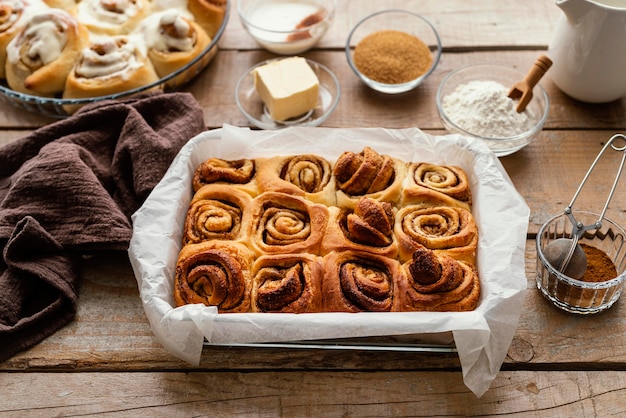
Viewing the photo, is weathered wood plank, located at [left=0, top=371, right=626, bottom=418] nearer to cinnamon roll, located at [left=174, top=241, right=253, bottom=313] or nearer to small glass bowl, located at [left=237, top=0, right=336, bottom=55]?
cinnamon roll, located at [left=174, top=241, right=253, bottom=313]

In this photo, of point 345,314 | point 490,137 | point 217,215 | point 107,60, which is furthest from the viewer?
point 107,60

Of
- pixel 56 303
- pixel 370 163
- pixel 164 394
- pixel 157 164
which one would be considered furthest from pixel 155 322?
pixel 370 163

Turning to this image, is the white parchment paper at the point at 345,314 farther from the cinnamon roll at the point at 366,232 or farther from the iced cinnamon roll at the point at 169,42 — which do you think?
the iced cinnamon roll at the point at 169,42

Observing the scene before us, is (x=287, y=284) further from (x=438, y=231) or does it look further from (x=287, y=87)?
(x=287, y=87)

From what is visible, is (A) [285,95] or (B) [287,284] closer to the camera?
(B) [287,284]

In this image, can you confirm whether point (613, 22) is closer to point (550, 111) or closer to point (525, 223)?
point (550, 111)

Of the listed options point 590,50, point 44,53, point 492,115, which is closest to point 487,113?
point 492,115

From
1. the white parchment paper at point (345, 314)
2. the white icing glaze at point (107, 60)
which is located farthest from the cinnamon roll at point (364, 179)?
the white icing glaze at point (107, 60)
